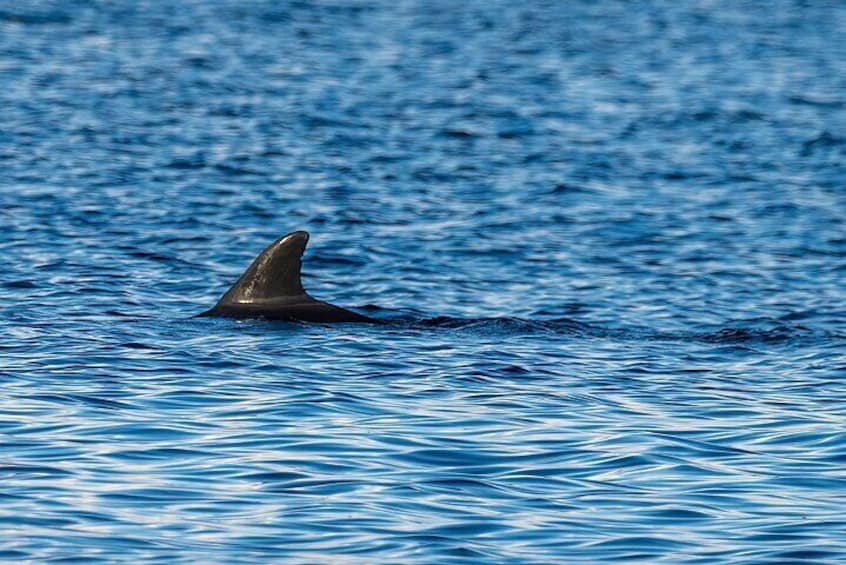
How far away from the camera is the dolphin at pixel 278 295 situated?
19.5 meters

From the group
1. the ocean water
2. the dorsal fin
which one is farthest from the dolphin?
the ocean water

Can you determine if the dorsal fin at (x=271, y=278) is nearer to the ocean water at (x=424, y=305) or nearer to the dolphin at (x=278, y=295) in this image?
the dolphin at (x=278, y=295)

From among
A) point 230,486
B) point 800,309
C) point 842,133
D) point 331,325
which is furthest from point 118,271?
point 842,133

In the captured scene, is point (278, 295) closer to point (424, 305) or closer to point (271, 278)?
point (271, 278)

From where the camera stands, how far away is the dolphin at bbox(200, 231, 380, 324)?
19.5 metres

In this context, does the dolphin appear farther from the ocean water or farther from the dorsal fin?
the ocean water

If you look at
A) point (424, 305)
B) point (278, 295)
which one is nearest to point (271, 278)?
point (278, 295)

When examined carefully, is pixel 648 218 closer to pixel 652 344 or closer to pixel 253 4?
pixel 652 344

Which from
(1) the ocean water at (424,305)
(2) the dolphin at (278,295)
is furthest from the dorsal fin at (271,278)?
(1) the ocean water at (424,305)

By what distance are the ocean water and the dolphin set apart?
446 mm

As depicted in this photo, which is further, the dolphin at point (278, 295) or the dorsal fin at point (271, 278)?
the dorsal fin at point (271, 278)

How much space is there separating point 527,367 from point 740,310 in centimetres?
589

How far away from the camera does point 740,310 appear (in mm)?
22375

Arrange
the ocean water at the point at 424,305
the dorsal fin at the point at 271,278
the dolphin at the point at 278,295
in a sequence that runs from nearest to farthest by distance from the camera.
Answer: the ocean water at the point at 424,305, the dolphin at the point at 278,295, the dorsal fin at the point at 271,278
